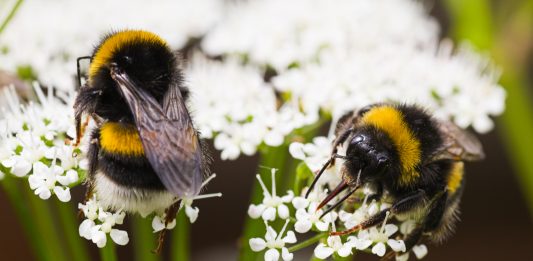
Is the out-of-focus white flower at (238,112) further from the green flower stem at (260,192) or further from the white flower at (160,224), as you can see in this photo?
the white flower at (160,224)

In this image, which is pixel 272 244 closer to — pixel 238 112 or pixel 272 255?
pixel 272 255

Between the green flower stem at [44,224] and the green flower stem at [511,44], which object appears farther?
the green flower stem at [511,44]

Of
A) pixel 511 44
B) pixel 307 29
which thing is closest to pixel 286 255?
pixel 307 29

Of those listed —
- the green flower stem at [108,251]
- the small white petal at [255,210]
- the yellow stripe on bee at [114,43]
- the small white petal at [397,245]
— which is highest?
the yellow stripe on bee at [114,43]

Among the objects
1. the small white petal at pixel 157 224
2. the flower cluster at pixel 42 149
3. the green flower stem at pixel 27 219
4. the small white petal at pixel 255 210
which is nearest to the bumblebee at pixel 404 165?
the small white petal at pixel 255 210

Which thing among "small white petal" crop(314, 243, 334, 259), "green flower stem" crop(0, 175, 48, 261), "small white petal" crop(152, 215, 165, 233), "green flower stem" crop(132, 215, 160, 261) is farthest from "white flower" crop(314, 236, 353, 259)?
"green flower stem" crop(0, 175, 48, 261)

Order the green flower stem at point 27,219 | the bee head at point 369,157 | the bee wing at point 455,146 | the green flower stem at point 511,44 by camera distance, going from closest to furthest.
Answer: the bee head at point 369,157
the bee wing at point 455,146
the green flower stem at point 27,219
the green flower stem at point 511,44
